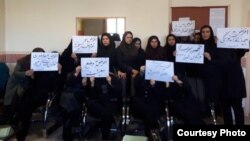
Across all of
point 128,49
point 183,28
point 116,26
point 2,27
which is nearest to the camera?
point 128,49

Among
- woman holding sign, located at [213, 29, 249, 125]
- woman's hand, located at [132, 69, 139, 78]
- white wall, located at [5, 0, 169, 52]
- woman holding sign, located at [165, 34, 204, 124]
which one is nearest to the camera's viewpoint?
woman holding sign, located at [165, 34, 204, 124]

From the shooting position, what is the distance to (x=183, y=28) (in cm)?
477

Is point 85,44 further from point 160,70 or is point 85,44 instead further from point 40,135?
point 40,135

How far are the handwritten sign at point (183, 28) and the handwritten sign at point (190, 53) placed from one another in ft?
3.00

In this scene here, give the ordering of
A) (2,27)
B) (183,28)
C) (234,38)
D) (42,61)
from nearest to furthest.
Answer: (234,38) < (42,61) < (183,28) < (2,27)

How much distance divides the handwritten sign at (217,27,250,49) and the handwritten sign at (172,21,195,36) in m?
0.85

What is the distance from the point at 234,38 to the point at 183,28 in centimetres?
108

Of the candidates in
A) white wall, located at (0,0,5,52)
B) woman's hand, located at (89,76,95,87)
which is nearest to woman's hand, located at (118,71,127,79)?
woman's hand, located at (89,76,95,87)

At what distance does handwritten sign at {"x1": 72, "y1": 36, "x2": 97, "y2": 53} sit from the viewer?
4.13m

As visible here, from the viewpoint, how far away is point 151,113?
3590mm

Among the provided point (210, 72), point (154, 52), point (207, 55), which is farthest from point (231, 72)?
point (154, 52)

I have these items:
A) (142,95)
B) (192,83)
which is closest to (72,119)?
(142,95)

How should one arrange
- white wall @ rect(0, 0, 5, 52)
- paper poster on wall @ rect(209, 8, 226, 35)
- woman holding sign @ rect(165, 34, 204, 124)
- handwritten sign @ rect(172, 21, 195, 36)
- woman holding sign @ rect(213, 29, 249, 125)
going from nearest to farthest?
woman holding sign @ rect(165, 34, 204, 124) → woman holding sign @ rect(213, 29, 249, 125) → handwritten sign @ rect(172, 21, 195, 36) → paper poster on wall @ rect(209, 8, 226, 35) → white wall @ rect(0, 0, 5, 52)

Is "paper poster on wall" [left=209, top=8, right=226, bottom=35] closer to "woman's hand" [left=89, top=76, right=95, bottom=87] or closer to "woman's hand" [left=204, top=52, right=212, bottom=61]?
"woman's hand" [left=204, top=52, right=212, bottom=61]
